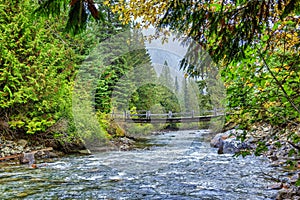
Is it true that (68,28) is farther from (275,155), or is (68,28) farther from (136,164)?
(275,155)

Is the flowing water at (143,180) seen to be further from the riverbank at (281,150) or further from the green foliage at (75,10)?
the green foliage at (75,10)

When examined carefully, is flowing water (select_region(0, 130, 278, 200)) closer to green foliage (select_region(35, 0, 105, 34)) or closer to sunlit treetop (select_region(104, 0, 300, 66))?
sunlit treetop (select_region(104, 0, 300, 66))

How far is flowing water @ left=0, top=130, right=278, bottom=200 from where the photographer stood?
4.16 metres

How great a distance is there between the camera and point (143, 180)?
5.21 m

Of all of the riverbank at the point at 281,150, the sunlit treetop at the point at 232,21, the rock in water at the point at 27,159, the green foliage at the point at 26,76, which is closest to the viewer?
the sunlit treetop at the point at 232,21

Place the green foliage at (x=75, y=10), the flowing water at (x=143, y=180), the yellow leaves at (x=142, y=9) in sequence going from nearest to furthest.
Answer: the green foliage at (x=75, y=10)
the yellow leaves at (x=142, y=9)
the flowing water at (x=143, y=180)

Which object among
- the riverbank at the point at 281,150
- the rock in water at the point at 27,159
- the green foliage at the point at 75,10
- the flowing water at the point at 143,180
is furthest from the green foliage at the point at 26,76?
the green foliage at the point at 75,10

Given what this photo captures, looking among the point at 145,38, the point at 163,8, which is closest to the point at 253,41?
the point at 163,8

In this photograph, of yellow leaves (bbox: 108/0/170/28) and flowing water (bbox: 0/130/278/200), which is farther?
flowing water (bbox: 0/130/278/200)

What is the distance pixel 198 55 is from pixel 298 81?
96 centimetres

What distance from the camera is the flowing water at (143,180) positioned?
164 inches


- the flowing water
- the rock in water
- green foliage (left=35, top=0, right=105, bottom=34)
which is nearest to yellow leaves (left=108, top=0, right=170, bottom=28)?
green foliage (left=35, top=0, right=105, bottom=34)

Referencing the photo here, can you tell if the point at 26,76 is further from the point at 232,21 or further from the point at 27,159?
the point at 232,21

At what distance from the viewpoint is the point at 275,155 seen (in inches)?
258
